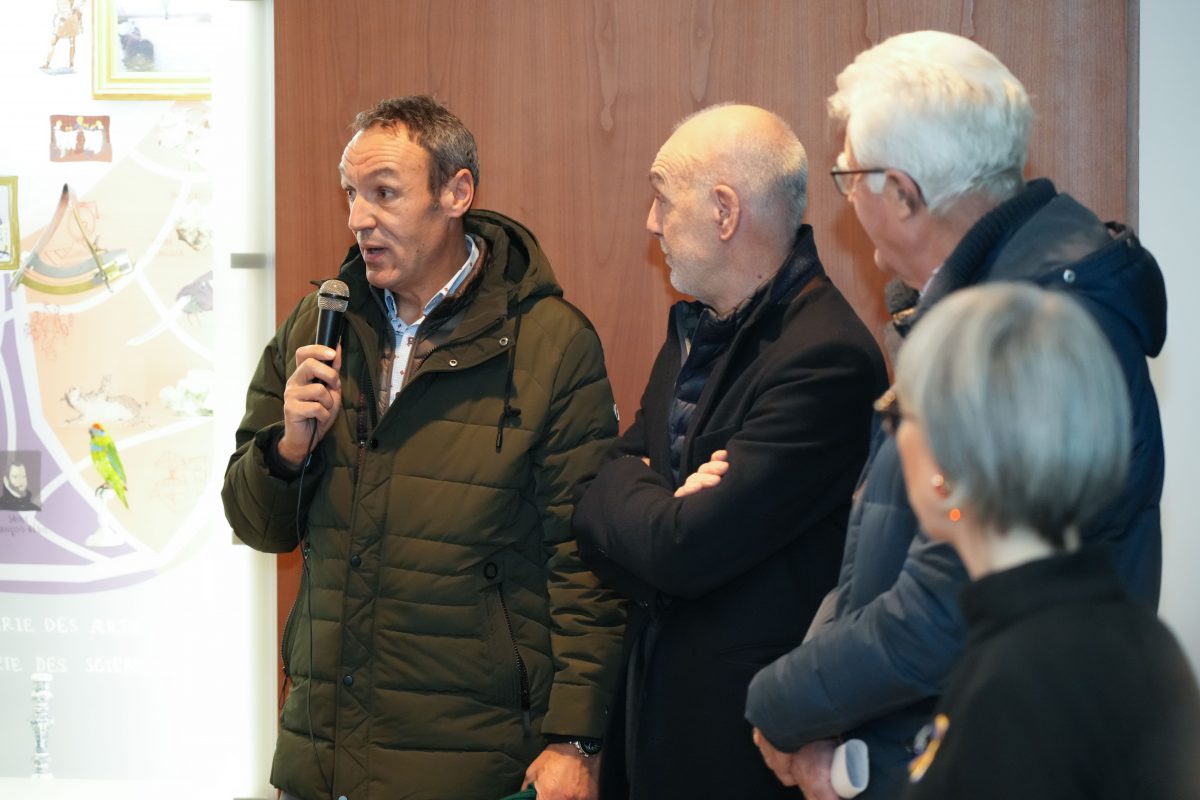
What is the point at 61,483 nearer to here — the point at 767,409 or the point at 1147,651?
the point at 767,409

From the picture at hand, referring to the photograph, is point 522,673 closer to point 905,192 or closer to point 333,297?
point 333,297

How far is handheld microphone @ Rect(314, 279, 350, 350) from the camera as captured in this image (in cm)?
251

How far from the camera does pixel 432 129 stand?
270 centimetres

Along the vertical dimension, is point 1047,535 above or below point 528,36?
below

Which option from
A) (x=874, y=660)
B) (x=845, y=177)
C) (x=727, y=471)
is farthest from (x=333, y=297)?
(x=874, y=660)

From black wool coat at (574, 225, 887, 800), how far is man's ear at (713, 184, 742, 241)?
0.13 meters

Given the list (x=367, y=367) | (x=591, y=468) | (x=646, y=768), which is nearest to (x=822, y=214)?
(x=591, y=468)

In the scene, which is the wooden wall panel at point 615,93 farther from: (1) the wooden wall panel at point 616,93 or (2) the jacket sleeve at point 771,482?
(2) the jacket sleeve at point 771,482

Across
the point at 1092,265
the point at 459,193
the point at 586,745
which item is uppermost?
the point at 459,193

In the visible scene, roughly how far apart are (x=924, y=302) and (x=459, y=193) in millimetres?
1275

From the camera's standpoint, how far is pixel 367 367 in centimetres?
262

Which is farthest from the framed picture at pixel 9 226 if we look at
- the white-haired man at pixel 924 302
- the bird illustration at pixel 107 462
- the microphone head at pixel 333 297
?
the white-haired man at pixel 924 302

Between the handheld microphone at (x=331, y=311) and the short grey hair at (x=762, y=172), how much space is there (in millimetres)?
761

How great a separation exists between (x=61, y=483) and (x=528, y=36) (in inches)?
69.3
